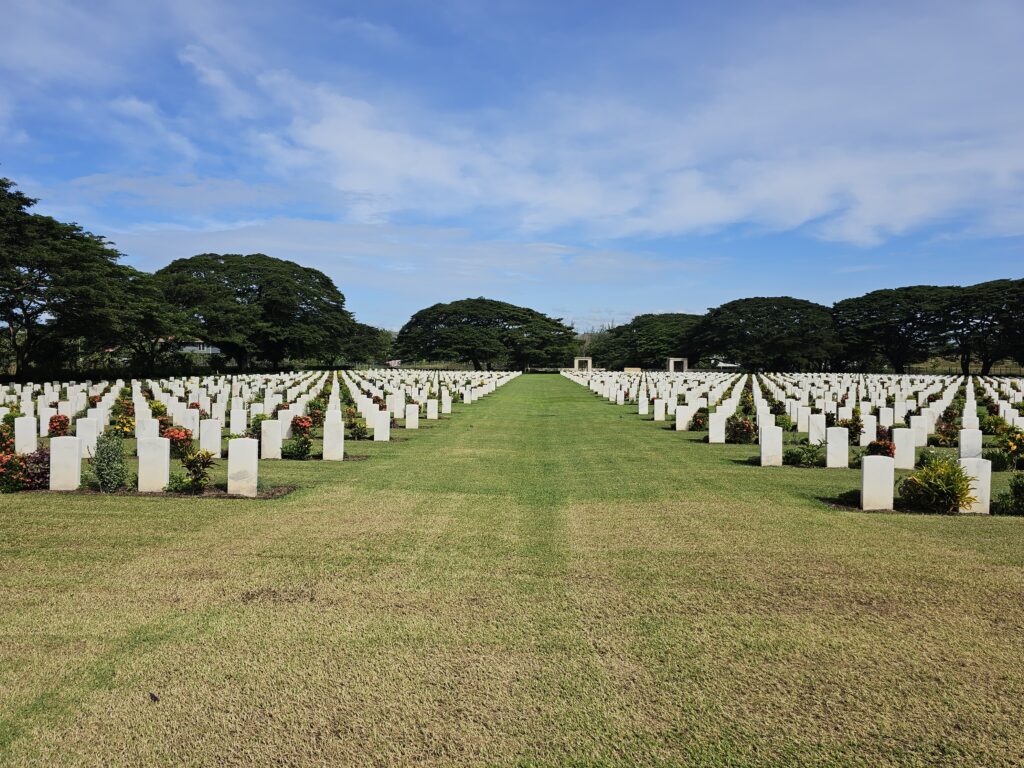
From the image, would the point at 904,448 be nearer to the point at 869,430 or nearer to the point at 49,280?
the point at 869,430

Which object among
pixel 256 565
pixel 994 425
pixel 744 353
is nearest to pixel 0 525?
pixel 256 565

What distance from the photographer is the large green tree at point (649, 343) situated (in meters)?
85.6

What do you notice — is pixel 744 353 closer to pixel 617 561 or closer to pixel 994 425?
pixel 994 425

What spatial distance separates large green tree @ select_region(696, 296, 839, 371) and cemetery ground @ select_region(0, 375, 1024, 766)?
212 ft

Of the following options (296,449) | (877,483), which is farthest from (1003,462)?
(296,449)

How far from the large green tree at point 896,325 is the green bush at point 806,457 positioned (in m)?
61.8

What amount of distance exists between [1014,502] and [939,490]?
3.13 feet

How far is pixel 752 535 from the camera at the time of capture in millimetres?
7086

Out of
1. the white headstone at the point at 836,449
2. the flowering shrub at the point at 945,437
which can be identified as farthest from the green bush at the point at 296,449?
the flowering shrub at the point at 945,437

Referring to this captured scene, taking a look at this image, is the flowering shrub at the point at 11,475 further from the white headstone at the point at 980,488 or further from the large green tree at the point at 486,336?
the large green tree at the point at 486,336

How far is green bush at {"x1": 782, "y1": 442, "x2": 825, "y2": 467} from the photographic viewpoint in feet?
39.0

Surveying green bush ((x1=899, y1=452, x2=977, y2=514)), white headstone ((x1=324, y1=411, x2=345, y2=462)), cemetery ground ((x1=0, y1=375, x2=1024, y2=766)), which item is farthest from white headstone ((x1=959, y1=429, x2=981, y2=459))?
white headstone ((x1=324, y1=411, x2=345, y2=462))

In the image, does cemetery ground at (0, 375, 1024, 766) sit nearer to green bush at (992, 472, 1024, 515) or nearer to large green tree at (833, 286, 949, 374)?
green bush at (992, 472, 1024, 515)

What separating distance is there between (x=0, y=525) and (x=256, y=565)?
318 centimetres
